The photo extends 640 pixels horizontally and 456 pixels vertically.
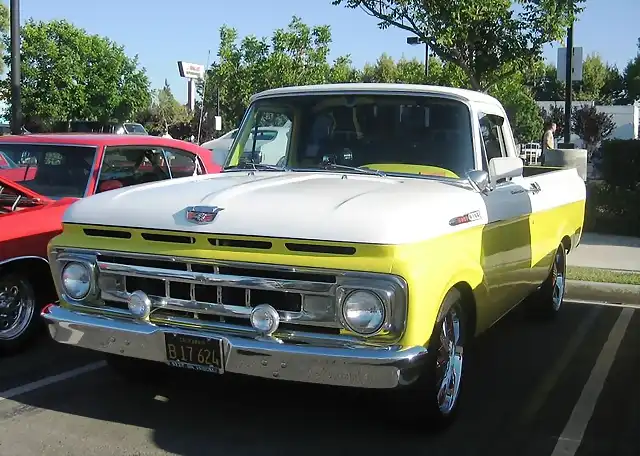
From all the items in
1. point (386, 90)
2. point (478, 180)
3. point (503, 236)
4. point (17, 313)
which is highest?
point (386, 90)

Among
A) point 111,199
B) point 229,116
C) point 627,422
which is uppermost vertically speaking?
point 229,116

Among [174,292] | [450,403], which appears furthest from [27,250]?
[450,403]

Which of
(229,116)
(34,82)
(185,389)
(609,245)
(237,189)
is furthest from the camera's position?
(229,116)

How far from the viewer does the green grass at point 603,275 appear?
905cm

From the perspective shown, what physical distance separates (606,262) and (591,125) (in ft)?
83.9

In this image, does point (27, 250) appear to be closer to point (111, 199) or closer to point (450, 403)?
point (111, 199)

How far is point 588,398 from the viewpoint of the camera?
16.7ft

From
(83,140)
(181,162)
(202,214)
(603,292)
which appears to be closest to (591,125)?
(603,292)

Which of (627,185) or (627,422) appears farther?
(627,185)

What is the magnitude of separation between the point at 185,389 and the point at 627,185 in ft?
31.2

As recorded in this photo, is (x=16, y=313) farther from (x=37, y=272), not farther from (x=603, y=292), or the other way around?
(x=603, y=292)

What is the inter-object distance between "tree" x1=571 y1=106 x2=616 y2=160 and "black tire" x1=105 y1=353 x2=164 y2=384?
31.0 m

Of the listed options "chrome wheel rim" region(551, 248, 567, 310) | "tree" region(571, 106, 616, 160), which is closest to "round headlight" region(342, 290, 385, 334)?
"chrome wheel rim" region(551, 248, 567, 310)

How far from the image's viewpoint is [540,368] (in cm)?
576
